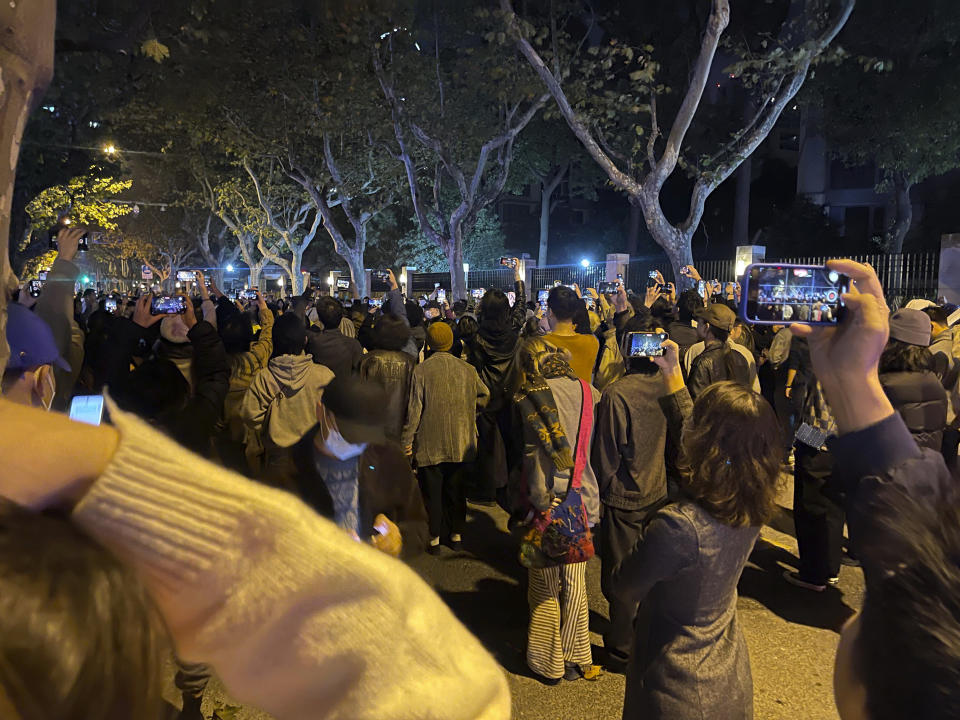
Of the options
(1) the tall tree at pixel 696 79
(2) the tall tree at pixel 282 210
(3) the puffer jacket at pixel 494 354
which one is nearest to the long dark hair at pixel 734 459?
(3) the puffer jacket at pixel 494 354

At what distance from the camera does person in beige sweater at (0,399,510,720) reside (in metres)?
0.68

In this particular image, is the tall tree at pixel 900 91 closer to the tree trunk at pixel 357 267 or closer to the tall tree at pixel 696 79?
the tall tree at pixel 696 79

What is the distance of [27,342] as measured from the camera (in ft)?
9.43

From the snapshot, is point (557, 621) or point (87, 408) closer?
point (87, 408)

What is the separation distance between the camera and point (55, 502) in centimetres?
67

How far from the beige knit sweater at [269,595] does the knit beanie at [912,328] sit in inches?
198

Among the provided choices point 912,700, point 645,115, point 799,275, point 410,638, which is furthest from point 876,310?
point 645,115

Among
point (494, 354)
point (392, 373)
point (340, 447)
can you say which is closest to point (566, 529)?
point (340, 447)

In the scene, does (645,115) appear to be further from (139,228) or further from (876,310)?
(139,228)

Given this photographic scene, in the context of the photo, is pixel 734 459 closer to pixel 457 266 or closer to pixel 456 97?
pixel 456 97

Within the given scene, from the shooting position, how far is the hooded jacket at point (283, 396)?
174 inches

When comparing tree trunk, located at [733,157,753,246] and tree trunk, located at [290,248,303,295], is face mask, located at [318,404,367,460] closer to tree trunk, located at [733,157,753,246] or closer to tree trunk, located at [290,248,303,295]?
tree trunk, located at [733,157,753,246]

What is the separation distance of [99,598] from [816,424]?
214 inches

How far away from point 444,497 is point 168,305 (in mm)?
3200
